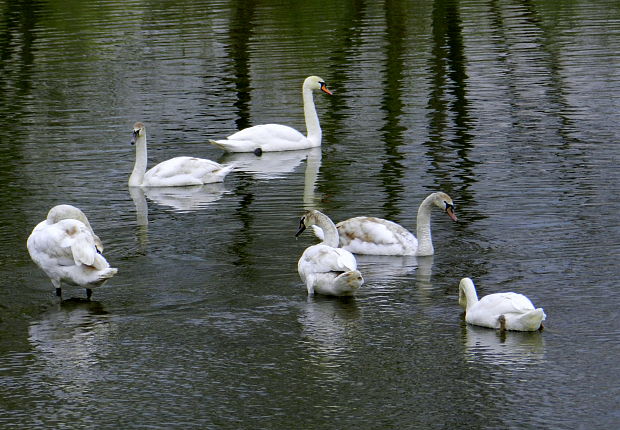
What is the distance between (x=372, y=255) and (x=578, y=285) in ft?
8.46

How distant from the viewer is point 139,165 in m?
18.7

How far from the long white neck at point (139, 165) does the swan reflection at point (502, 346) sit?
327 inches

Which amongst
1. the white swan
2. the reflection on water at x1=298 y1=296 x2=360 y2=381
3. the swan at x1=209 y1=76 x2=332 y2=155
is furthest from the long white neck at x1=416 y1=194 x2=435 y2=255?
the swan at x1=209 y1=76 x2=332 y2=155

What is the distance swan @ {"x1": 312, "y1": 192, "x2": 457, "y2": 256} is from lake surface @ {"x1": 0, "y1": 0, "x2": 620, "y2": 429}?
27 cm

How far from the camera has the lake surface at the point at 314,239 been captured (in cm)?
971

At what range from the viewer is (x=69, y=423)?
9266mm

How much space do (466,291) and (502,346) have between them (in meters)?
0.83

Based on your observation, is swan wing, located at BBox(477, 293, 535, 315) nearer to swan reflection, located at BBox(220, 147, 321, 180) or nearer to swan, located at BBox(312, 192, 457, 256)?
swan, located at BBox(312, 192, 457, 256)

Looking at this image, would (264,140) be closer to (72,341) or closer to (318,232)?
(318,232)

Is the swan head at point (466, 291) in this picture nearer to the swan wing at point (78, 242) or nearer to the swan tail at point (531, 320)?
the swan tail at point (531, 320)

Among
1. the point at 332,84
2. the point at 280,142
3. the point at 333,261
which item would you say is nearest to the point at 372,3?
the point at 332,84

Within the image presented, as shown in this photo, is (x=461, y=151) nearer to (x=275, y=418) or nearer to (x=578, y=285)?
(x=578, y=285)

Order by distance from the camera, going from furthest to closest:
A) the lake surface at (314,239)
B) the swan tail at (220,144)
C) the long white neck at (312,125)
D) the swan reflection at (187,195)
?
the long white neck at (312,125), the swan tail at (220,144), the swan reflection at (187,195), the lake surface at (314,239)

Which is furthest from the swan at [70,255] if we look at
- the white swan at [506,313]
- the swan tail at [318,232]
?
the white swan at [506,313]
